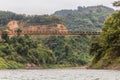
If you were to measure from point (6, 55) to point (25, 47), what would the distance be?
1106 centimetres

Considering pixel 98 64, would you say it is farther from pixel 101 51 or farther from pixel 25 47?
pixel 25 47

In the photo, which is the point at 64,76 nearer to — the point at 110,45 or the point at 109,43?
the point at 110,45

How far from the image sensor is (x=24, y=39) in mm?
187875

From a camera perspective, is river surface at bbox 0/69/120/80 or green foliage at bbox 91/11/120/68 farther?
green foliage at bbox 91/11/120/68

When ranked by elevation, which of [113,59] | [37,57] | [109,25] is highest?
[109,25]

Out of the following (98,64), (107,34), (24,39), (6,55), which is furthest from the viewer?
(24,39)

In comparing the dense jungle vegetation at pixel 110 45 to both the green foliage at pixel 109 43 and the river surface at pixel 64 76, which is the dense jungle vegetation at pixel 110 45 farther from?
the river surface at pixel 64 76

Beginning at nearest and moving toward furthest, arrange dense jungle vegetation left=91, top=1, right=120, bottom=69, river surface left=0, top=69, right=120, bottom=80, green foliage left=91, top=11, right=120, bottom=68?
river surface left=0, top=69, right=120, bottom=80, dense jungle vegetation left=91, top=1, right=120, bottom=69, green foliage left=91, top=11, right=120, bottom=68

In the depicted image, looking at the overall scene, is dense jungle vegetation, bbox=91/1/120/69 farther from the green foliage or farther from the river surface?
the river surface

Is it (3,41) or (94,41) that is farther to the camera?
(3,41)

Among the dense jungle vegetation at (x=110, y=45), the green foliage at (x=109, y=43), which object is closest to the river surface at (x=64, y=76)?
the dense jungle vegetation at (x=110, y=45)

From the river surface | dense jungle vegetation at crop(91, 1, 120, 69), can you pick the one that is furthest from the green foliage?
the river surface

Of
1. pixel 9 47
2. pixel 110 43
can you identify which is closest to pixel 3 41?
pixel 9 47

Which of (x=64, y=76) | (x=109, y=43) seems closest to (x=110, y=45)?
(x=109, y=43)
